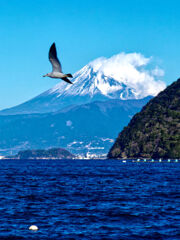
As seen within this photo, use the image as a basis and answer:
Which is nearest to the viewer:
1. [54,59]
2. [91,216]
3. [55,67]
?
[54,59]

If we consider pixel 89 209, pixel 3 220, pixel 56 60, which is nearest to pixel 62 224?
pixel 3 220

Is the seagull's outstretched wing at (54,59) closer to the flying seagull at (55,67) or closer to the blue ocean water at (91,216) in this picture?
the flying seagull at (55,67)

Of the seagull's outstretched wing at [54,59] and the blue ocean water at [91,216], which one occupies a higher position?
the seagull's outstretched wing at [54,59]

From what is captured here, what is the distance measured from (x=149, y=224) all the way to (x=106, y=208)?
45.7ft

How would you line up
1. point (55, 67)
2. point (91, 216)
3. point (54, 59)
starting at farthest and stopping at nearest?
1. point (91, 216)
2. point (55, 67)
3. point (54, 59)

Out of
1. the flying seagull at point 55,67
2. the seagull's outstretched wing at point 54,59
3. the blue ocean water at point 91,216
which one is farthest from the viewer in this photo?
the blue ocean water at point 91,216

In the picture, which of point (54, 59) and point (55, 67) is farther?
point (55, 67)

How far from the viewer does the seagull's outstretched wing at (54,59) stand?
3968cm

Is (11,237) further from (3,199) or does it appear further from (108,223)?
(3,199)

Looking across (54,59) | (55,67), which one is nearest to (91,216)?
(55,67)

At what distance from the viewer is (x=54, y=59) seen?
40.8 meters

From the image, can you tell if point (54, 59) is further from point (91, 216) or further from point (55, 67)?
point (91, 216)

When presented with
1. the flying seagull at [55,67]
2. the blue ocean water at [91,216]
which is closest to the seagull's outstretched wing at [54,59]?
the flying seagull at [55,67]

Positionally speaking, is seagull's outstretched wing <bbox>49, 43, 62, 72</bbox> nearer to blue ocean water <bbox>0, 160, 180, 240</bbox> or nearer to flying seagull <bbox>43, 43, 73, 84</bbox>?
flying seagull <bbox>43, 43, 73, 84</bbox>
